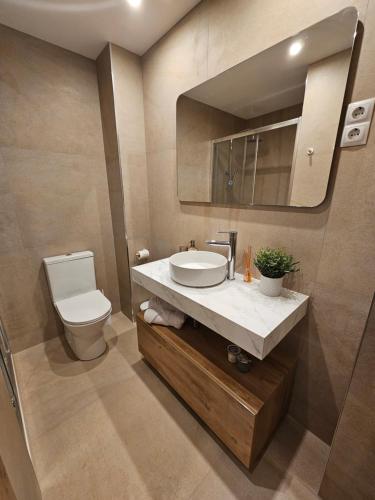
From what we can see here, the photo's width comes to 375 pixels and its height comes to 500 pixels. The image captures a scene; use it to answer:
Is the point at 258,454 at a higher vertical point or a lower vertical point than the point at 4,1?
lower

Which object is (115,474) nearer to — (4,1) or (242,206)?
(242,206)

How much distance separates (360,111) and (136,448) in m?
1.93

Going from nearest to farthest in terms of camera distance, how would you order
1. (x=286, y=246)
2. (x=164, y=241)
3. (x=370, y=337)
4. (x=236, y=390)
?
(x=370, y=337) → (x=236, y=390) → (x=286, y=246) → (x=164, y=241)

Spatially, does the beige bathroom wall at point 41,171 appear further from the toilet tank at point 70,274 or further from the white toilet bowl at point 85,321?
the white toilet bowl at point 85,321

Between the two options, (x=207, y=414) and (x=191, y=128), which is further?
(x=191, y=128)

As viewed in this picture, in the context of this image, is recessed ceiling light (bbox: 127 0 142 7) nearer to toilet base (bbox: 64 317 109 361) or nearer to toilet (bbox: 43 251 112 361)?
toilet (bbox: 43 251 112 361)

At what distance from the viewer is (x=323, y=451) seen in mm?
1141

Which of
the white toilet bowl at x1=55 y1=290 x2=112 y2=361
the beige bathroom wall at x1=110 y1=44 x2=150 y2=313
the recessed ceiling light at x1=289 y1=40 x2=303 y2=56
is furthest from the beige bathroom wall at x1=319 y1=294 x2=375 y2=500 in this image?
the beige bathroom wall at x1=110 y1=44 x2=150 y2=313

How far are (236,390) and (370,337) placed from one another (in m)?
0.61

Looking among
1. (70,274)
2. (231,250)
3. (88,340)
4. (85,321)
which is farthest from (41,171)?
(231,250)

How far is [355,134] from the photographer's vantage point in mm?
834

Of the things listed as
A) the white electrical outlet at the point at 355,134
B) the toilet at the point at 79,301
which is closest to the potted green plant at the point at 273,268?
the white electrical outlet at the point at 355,134

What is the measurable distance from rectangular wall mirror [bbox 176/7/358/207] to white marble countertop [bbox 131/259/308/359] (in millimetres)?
491

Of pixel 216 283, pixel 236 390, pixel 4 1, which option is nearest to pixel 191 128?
pixel 216 283
